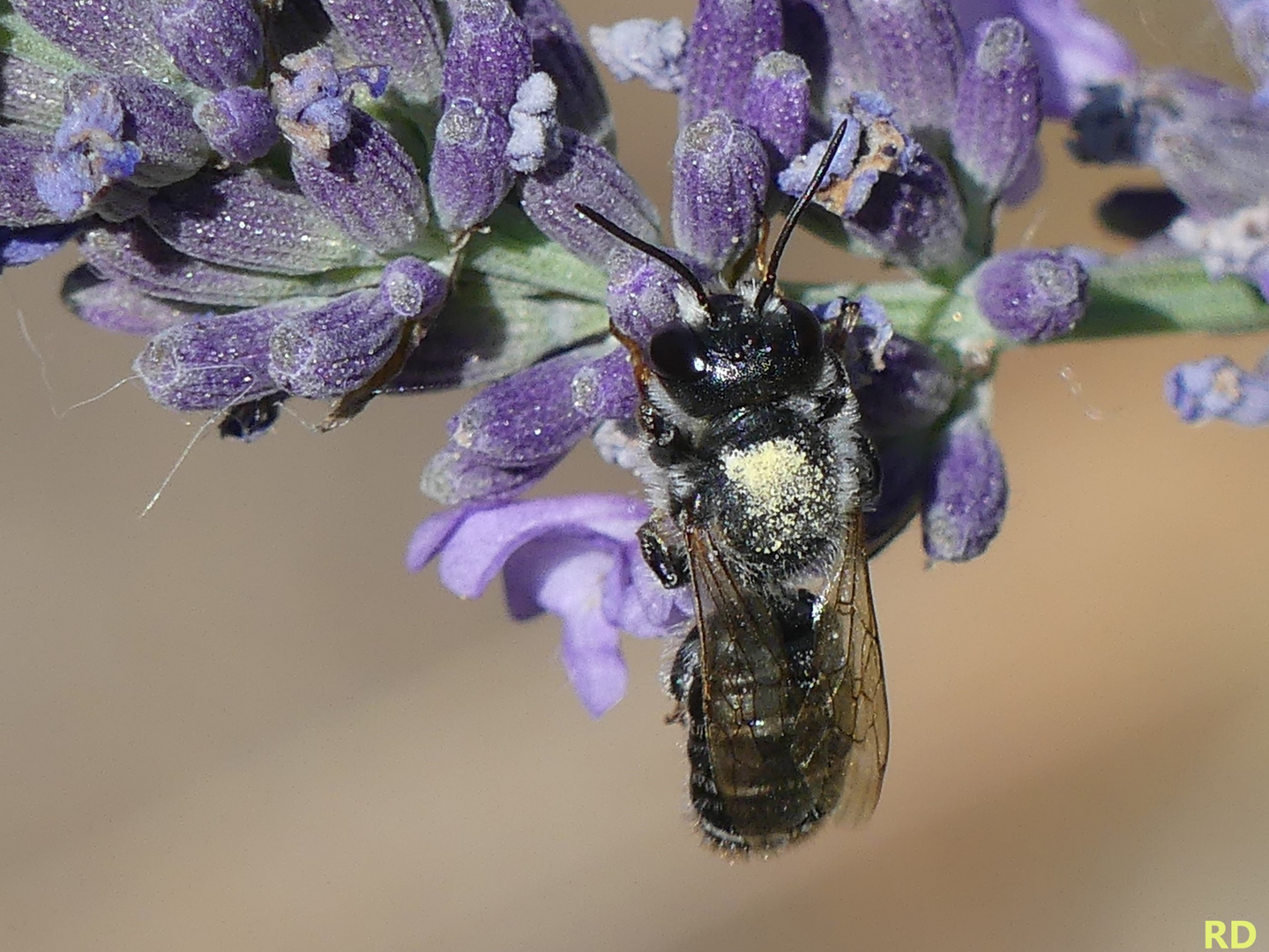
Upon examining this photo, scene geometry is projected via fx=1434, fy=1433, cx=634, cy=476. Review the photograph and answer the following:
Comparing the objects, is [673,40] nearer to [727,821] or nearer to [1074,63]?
[1074,63]

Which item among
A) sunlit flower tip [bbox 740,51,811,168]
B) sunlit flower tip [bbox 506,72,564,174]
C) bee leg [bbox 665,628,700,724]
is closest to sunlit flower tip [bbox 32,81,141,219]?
sunlit flower tip [bbox 506,72,564,174]

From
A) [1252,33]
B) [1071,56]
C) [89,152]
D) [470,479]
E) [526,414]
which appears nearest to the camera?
[89,152]

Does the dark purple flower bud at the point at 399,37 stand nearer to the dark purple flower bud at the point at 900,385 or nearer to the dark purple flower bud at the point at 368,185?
the dark purple flower bud at the point at 368,185

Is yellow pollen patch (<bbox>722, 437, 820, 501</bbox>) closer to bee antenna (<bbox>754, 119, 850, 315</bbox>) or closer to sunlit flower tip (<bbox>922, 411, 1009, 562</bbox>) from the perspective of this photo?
bee antenna (<bbox>754, 119, 850, 315</bbox>)

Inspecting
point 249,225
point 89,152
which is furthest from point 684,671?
point 89,152

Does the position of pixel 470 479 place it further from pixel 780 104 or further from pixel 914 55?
pixel 914 55

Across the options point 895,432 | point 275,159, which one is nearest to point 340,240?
point 275,159
